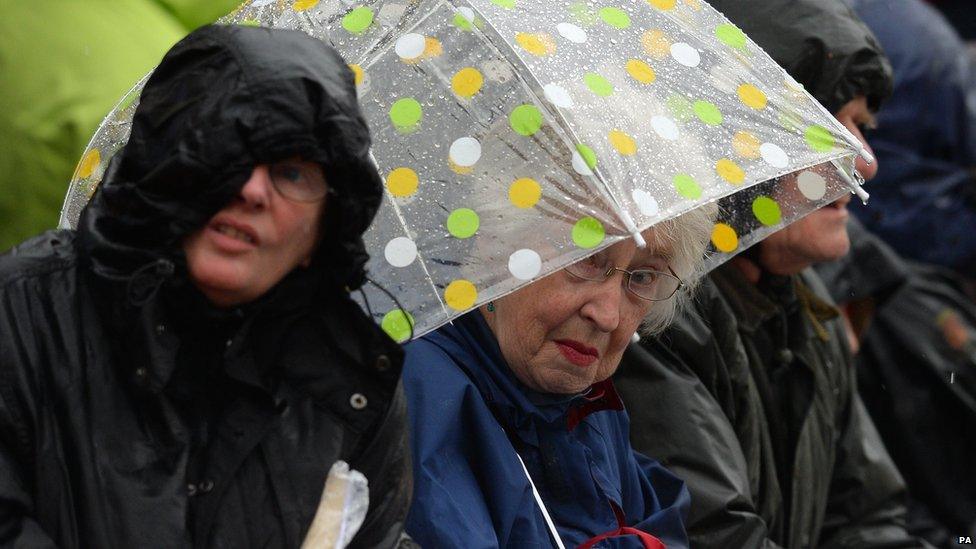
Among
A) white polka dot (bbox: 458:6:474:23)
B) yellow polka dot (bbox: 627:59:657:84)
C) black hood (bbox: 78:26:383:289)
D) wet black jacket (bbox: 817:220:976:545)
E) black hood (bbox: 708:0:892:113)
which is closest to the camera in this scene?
black hood (bbox: 78:26:383:289)

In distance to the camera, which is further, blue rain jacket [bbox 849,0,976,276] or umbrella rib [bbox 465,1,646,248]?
blue rain jacket [bbox 849,0,976,276]

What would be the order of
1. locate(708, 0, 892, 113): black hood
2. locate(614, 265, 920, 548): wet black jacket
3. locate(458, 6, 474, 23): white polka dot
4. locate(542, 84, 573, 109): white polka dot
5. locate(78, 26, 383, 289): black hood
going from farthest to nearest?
locate(708, 0, 892, 113): black hood < locate(614, 265, 920, 548): wet black jacket < locate(458, 6, 474, 23): white polka dot < locate(542, 84, 573, 109): white polka dot < locate(78, 26, 383, 289): black hood

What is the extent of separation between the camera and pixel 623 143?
3.09m

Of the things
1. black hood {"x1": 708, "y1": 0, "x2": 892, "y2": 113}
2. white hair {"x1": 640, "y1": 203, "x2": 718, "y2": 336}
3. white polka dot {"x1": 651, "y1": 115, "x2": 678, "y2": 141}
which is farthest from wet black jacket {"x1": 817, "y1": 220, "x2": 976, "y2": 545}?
white polka dot {"x1": 651, "y1": 115, "x2": 678, "y2": 141}

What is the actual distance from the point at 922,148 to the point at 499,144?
220 inches

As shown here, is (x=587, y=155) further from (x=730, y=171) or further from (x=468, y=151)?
(x=730, y=171)

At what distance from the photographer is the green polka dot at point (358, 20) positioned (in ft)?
10.5

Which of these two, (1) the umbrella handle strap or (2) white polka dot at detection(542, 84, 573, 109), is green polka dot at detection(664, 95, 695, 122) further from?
(1) the umbrella handle strap

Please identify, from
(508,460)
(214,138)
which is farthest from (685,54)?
(214,138)

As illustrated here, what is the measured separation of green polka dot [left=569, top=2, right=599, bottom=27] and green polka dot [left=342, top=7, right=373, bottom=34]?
1.49ft

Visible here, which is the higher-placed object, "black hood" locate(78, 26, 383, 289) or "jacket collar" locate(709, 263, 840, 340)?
"black hood" locate(78, 26, 383, 289)

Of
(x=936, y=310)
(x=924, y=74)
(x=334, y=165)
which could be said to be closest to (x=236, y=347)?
(x=334, y=165)

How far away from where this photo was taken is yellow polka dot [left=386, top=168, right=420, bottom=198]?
123 inches

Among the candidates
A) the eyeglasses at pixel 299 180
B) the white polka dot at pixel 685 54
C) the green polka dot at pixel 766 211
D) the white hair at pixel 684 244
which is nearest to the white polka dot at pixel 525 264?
the white hair at pixel 684 244
